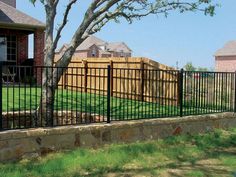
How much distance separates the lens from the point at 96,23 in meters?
10.0

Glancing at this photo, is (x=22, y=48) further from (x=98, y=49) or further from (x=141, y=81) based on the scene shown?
(x=98, y=49)

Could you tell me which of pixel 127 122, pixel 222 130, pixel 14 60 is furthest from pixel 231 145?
pixel 14 60

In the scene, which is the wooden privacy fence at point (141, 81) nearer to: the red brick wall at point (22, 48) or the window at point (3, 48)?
the red brick wall at point (22, 48)

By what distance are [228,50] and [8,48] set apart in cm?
4731

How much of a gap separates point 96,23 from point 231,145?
15.4 ft

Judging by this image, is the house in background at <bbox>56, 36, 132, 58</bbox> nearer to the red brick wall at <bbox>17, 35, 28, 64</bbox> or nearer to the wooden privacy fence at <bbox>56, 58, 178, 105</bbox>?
the red brick wall at <bbox>17, 35, 28, 64</bbox>

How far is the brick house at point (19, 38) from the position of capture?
1864 cm

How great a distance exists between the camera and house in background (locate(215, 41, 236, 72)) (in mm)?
58469

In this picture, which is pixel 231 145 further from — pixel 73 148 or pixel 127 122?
pixel 73 148

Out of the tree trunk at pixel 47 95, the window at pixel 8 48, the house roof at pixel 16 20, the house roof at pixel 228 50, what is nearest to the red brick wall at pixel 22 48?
the window at pixel 8 48

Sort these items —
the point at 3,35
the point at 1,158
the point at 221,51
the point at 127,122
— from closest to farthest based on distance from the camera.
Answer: the point at 1,158 < the point at 127,122 < the point at 3,35 < the point at 221,51

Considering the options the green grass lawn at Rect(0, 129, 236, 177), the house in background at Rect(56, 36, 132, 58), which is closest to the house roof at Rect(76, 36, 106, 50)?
the house in background at Rect(56, 36, 132, 58)

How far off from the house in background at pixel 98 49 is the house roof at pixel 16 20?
43.2 m

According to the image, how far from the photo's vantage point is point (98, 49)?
71500mm
